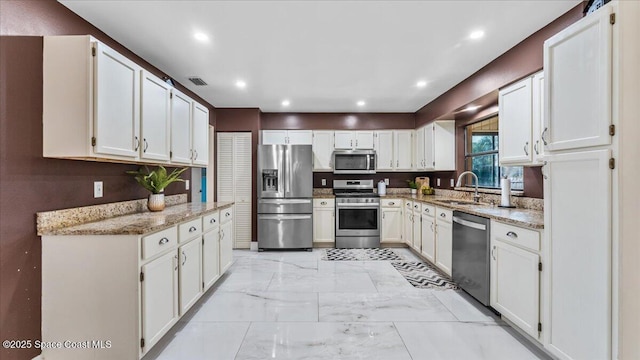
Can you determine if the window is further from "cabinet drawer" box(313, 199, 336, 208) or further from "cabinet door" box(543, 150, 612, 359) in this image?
"cabinet drawer" box(313, 199, 336, 208)

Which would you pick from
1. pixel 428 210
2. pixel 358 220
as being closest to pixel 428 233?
pixel 428 210

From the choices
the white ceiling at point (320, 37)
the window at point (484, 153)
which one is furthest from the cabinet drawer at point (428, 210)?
the white ceiling at point (320, 37)

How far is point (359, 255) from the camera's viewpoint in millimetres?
4613

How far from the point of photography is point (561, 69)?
1.72 metres

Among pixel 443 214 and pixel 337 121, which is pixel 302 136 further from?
pixel 443 214

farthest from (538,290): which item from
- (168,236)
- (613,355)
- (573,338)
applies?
(168,236)

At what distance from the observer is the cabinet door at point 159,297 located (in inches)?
72.4

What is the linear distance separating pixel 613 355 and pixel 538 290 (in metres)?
0.57

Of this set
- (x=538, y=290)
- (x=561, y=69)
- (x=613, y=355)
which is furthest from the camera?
(x=538, y=290)

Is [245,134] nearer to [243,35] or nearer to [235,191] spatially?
[235,191]

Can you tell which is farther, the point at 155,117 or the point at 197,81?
the point at 197,81

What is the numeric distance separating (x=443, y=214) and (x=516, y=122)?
1297 mm

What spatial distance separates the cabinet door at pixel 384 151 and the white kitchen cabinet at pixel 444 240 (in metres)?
1.82

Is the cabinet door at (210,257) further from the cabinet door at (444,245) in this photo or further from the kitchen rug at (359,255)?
the cabinet door at (444,245)
